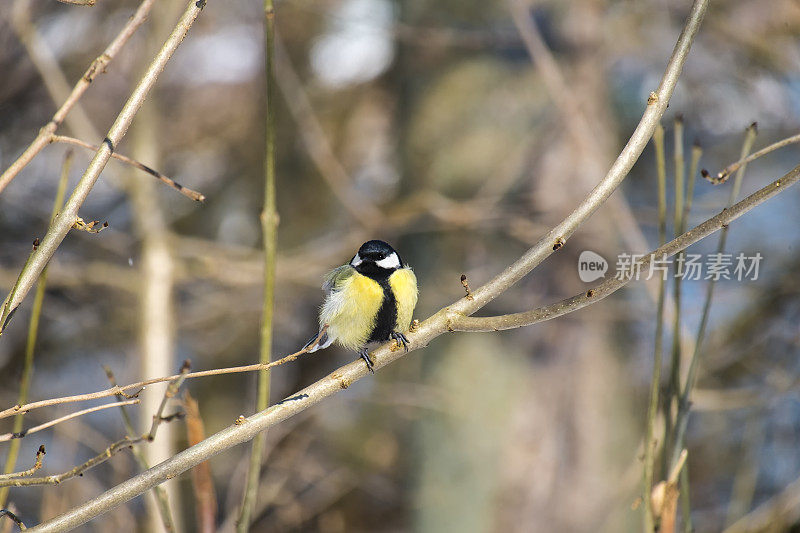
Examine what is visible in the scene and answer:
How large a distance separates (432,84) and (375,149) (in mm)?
2107

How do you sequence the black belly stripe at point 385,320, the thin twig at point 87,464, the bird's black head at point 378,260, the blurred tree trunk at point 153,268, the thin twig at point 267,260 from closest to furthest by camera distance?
the thin twig at point 87,464
the thin twig at point 267,260
the black belly stripe at point 385,320
the bird's black head at point 378,260
the blurred tree trunk at point 153,268

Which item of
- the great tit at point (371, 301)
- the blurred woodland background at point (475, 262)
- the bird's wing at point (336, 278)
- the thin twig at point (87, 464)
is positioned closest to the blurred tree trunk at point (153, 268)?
the blurred woodland background at point (475, 262)

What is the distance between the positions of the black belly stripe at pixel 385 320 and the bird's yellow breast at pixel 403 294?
11mm

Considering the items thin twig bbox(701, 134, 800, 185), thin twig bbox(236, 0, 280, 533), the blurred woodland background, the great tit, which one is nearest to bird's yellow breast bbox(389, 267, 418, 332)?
the great tit

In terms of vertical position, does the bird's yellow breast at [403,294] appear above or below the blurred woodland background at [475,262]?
below

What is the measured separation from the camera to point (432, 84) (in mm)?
4836

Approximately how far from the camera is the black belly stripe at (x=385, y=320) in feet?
5.83

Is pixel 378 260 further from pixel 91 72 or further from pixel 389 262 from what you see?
pixel 91 72

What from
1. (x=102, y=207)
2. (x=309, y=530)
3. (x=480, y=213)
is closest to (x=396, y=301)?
(x=480, y=213)

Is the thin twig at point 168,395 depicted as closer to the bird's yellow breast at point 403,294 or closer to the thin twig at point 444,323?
the thin twig at point 444,323

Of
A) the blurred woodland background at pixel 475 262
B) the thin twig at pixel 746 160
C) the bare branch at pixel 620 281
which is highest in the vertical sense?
the blurred woodland background at pixel 475 262

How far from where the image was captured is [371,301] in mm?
1825

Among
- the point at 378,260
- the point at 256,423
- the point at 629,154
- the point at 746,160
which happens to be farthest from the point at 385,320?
the point at 746,160

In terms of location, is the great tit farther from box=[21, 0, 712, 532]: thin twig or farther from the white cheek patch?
box=[21, 0, 712, 532]: thin twig
